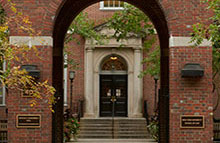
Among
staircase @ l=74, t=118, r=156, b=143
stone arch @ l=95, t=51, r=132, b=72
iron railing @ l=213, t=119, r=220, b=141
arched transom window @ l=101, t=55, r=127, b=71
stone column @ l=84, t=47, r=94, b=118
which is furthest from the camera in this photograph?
arched transom window @ l=101, t=55, r=127, b=71

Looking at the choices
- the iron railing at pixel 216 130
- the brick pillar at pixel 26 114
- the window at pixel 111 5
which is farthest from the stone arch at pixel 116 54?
the brick pillar at pixel 26 114

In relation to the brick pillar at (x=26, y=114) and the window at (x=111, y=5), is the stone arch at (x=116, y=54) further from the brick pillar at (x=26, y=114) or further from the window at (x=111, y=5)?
the brick pillar at (x=26, y=114)

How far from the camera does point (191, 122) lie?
9.95 meters

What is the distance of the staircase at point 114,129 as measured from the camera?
1972 cm

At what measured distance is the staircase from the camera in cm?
1972

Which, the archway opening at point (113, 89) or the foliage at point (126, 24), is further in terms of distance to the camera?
the archway opening at point (113, 89)

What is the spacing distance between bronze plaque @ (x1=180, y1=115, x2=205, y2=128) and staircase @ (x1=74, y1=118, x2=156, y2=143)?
9592mm

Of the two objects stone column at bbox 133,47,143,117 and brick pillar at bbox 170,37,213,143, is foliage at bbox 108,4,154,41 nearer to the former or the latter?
brick pillar at bbox 170,37,213,143

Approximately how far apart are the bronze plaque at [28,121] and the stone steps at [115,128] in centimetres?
987

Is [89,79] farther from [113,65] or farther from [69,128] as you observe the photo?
[69,128]

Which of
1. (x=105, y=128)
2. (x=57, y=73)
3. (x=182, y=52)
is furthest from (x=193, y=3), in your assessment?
(x=105, y=128)

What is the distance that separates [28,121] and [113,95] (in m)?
13.7

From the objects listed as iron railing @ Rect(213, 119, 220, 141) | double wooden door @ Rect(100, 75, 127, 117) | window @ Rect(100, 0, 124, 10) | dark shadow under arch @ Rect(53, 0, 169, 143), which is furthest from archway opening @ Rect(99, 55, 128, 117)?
dark shadow under arch @ Rect(53, 0, 169, 143)

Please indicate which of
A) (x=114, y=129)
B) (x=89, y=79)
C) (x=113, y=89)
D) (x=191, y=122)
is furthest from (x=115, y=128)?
(x=191, y=122)
